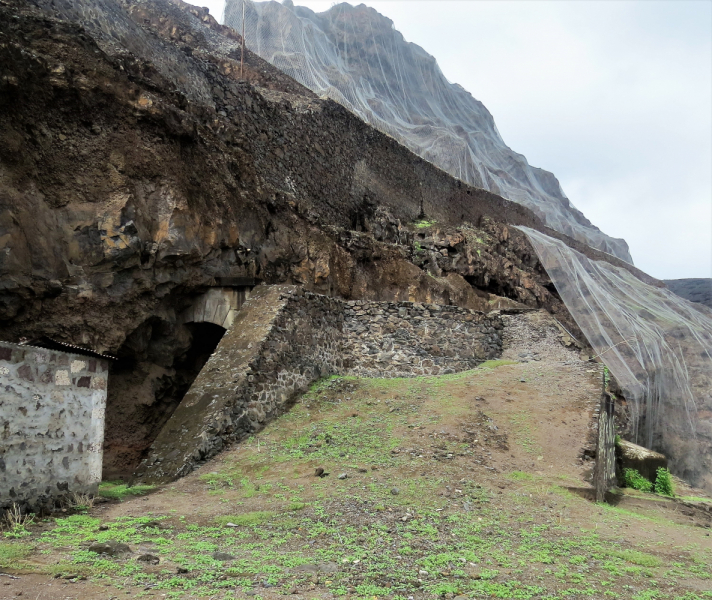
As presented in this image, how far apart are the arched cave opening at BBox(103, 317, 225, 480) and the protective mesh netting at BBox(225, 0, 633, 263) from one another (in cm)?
2320

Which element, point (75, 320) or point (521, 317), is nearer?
point (75, 320)

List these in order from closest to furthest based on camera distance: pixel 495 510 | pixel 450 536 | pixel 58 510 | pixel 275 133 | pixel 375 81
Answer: pixel 450 536 → pixel 58 510 → pixel 495 510 → pixel 275 133 → pixel 375 81

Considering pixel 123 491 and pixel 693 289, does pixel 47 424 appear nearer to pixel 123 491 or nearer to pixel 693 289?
pixel 123 491

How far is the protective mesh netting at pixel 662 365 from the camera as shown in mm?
14102

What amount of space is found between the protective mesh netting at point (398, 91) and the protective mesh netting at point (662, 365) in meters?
19.6

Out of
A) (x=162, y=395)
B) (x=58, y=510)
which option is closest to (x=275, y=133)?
(x=162, y=395)

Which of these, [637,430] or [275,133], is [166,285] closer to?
[275,133]

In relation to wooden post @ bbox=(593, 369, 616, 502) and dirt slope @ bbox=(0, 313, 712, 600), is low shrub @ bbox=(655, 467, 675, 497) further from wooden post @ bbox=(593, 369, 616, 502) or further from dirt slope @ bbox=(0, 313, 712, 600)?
dirt slope @ bbox=(0, 313, 712, 600)

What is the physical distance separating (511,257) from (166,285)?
21.1m

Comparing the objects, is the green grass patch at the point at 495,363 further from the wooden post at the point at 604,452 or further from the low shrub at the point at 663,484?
the low shrub at the point at 663,484

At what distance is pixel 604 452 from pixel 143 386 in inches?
323

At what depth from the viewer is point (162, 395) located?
1027 cm

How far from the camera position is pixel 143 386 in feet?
32.7

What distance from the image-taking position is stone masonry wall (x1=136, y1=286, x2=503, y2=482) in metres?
8.27
